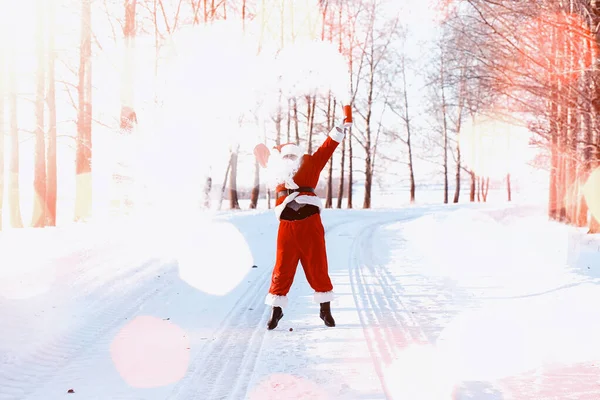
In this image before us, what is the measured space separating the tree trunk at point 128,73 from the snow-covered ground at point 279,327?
20.9ft

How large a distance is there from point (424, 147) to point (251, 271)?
3273 centimetres

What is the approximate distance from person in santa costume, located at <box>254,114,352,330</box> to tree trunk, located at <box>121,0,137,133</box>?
36.9ft

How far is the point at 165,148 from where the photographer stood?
54.6 ft

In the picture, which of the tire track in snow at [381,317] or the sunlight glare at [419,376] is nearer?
the sunlight glare at [419,376]

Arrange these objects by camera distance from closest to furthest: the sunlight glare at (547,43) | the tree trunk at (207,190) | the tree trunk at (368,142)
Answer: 1. the sunlight glare at (547,43)
2. the tree trunk at (207,190)
3. the tree trunk at (368,142)

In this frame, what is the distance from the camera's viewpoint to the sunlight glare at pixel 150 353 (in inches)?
152

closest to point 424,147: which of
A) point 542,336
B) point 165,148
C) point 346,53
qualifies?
point 346,53

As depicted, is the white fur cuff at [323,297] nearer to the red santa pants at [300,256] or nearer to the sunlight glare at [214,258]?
the red santa pants at [300,256]

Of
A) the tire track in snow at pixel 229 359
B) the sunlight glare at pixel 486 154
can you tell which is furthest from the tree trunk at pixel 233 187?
the sunlight glare at pixel 486 154

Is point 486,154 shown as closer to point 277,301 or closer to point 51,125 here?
point 51,125

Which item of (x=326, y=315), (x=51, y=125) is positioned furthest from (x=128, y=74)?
(x=326, y=315)

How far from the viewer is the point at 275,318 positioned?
17.1 ft

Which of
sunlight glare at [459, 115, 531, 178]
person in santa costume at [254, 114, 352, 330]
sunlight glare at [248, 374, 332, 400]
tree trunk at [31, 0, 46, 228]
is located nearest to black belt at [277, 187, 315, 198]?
person in santa costume at [254, 114, 352, 330]

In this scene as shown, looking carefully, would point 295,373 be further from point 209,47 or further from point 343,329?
point 209,47
